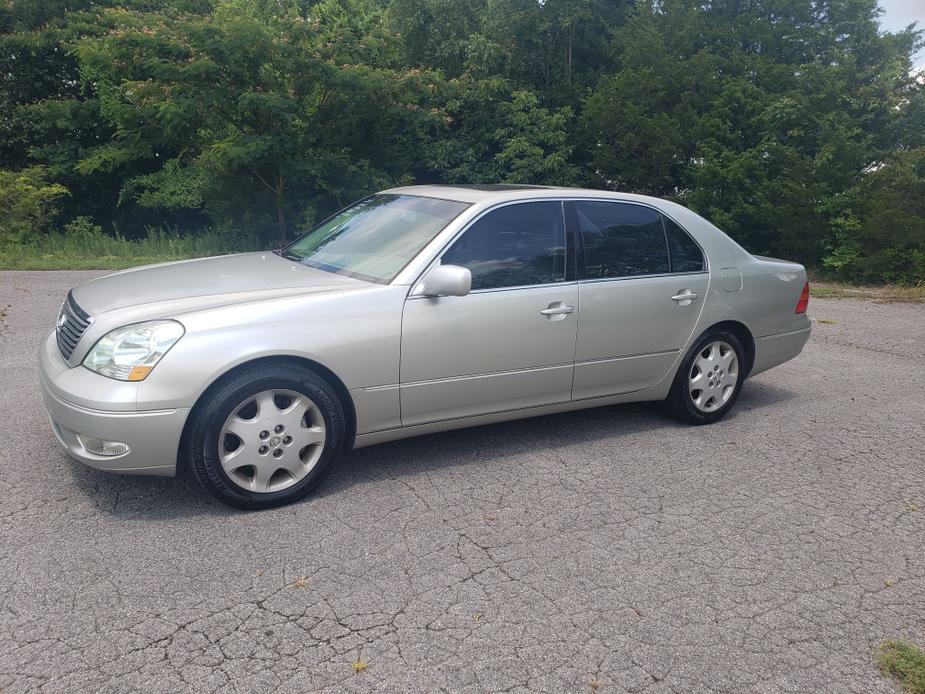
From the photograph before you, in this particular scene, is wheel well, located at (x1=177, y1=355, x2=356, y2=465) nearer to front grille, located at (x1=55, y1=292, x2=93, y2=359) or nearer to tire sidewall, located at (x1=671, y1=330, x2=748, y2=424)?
front grille, located at (x1=55, y1=292, x2=93, y2=359)

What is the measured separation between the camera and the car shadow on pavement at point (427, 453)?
161 inches

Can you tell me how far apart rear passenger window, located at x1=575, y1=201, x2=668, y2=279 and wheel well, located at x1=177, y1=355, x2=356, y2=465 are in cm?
177

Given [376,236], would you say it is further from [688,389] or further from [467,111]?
[467,111]

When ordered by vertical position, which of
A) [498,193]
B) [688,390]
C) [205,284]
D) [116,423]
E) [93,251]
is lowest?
[93,251]

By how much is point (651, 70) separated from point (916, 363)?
54.6 feet

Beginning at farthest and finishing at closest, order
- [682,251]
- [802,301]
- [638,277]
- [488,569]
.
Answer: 1. [802,301]
2. [682,251]
3. [638,277]
4. [488,569]

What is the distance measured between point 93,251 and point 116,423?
14.7m

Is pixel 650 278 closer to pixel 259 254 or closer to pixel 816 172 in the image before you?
pixel 259 254

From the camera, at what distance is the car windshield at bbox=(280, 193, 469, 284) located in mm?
4688

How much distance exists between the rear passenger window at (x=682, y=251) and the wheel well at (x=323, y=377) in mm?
2494

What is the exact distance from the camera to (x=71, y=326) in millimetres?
4281

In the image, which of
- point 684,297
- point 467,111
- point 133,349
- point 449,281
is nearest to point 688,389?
point 684,297

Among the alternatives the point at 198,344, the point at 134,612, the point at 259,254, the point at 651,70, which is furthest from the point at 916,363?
the point at 651,70

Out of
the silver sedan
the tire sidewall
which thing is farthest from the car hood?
the tire sidewall
